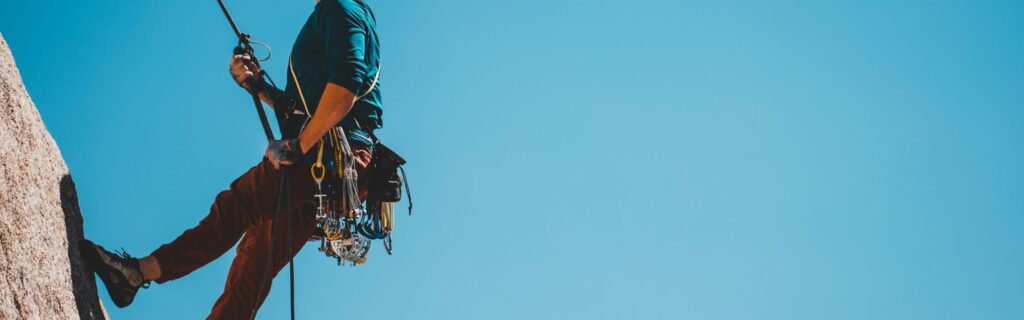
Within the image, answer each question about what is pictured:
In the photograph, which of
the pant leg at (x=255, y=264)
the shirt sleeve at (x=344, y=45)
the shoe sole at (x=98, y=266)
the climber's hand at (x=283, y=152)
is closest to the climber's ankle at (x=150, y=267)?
the shoe sole at (x=98, y=266)

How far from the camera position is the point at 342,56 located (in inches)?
201

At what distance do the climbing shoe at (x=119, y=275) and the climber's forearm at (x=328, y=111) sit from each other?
948 millimetres

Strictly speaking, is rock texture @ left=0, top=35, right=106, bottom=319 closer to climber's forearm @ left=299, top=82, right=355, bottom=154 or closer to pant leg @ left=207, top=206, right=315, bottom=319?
pant leg @ left=207, top=206, right=315, bottom=319

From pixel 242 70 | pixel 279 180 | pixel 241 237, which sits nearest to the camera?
pixel 279 180

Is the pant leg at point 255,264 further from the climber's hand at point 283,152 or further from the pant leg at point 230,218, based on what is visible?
the climber's hand at point 283,152

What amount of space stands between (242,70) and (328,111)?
785mm

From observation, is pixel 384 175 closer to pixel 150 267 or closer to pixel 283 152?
pixel 283 152

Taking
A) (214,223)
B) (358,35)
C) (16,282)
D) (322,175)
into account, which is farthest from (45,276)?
(358,35)

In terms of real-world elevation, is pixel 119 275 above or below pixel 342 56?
below

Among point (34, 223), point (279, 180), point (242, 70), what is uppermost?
point (242, 70)

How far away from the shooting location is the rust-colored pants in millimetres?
5148

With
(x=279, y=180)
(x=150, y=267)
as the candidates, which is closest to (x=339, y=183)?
(x=279, y=180)

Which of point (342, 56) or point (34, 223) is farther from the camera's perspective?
point (342, 56)

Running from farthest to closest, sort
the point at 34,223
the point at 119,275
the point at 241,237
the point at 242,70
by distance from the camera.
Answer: the point at 242,70 < the point at 241,237 < the point at 119,275 < the point at 34,223
